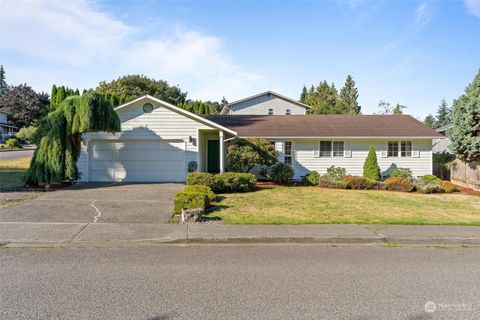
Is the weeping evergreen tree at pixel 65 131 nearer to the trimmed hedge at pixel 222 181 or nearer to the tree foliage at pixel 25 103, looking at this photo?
the trimmed hedge at pixel 222 181

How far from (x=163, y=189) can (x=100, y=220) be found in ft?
17.7

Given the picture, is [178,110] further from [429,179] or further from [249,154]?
[429,179]

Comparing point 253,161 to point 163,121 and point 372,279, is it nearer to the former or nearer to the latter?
point 163,121

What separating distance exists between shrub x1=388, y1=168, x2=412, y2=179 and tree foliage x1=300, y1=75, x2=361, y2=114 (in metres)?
24.8

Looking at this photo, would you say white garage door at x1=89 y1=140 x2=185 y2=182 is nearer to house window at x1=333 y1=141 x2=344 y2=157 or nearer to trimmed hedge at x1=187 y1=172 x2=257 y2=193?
trimmed hedge at x1=187 y1=172 x2=257 y2=193

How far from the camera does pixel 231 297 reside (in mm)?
4332

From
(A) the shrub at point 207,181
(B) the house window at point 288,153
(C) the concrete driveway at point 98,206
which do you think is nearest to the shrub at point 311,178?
(B) the house window at point 288,153

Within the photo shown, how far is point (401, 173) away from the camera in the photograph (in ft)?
60.4

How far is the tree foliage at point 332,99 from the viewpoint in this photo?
45250 mm

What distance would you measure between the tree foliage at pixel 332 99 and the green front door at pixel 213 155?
2597cm

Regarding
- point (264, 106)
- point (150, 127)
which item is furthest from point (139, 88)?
point (150, 127)

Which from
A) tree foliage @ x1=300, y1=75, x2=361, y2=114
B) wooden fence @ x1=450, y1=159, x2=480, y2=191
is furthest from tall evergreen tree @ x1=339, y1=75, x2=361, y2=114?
Answer: wooden fence @ x1=450, y1=159, x2=480, y2=191

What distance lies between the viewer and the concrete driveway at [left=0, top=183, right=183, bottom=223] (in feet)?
29.1

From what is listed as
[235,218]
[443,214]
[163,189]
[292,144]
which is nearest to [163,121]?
[163,189]
